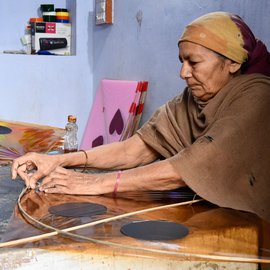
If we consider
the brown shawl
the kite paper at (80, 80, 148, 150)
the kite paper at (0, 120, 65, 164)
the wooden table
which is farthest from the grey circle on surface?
the kite paper at (80, 80, 148, 150)

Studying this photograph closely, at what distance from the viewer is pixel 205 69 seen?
1690 millimetres

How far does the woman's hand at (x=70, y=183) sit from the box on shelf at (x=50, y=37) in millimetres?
2299

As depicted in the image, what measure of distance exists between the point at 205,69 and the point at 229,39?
0.12m

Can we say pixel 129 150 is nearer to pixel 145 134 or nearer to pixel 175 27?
pixel 145 134

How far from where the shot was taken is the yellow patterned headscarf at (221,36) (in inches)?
65.1

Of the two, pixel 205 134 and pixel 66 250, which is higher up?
pixel 205 134

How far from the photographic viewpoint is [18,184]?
1.83m

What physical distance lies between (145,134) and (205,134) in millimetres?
472

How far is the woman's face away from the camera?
168cm

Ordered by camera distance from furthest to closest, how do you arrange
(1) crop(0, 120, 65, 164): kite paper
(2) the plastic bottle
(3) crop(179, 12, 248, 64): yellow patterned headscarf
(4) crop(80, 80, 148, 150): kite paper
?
1. (4) crop(80, 80, 148, 150): kite paper
2. (2) the plastic bottle
3. (1) crop(0, 120, 65, 164): kite paper
4. (3) crop(179, 12, 248, 64): yellow patterned headscarf

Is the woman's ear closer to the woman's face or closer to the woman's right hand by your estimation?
the woman's face

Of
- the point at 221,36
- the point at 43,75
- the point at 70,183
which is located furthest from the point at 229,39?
the point at 43,75

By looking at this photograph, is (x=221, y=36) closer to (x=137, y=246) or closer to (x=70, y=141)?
(x=137, y=246)

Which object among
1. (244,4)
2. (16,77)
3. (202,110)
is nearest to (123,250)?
(202,110)
